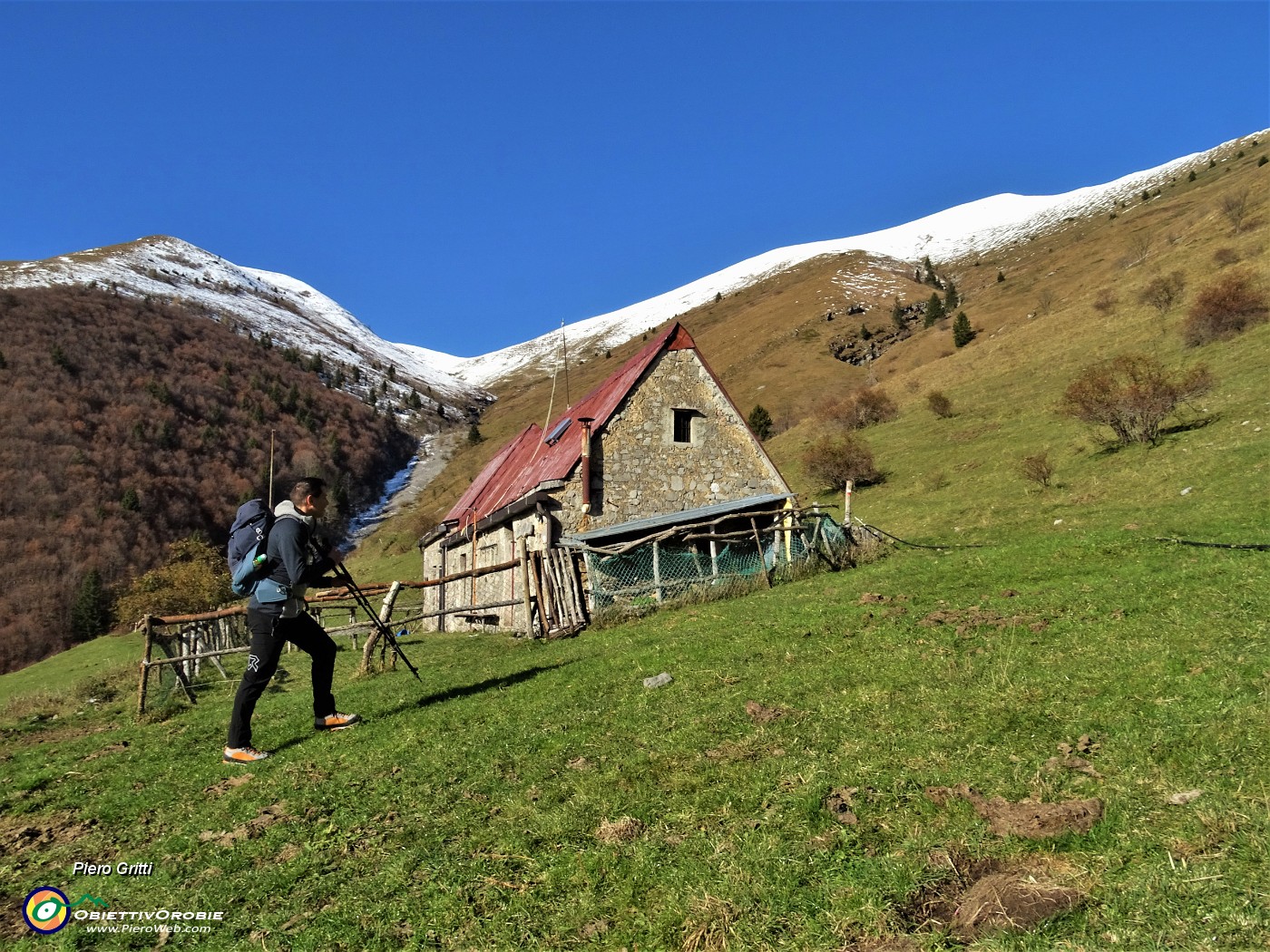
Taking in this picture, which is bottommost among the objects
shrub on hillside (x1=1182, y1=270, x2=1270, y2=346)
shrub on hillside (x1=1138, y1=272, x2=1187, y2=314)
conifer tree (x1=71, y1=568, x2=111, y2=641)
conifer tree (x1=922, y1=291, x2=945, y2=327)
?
conifer tree (x1=71, y1=568, x2=111, y2=641)

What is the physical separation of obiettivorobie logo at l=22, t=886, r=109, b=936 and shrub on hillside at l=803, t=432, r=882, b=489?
3014cm

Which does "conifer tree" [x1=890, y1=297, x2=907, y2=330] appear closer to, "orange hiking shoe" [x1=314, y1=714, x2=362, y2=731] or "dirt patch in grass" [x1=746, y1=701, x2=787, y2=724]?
"dirt patch in grass" [x1=746, y1=701, x2=787, y2=724]

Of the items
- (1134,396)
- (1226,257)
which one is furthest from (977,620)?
(1226,257)

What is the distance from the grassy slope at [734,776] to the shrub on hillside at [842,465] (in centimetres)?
1786

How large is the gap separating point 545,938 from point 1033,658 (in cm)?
611

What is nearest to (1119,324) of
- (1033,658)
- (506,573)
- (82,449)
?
(506,573)

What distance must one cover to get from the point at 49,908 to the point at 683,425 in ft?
56.3

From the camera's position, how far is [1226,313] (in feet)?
101

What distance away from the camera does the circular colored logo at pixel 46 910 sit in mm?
4766

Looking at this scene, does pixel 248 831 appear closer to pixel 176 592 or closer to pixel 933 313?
pixel 176 592

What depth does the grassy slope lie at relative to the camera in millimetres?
3955

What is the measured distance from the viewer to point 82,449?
244 ft

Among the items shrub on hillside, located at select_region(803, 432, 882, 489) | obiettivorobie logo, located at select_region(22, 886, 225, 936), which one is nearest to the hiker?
obiettivorobie logo, located at select_region(22, 886, 225, 936)

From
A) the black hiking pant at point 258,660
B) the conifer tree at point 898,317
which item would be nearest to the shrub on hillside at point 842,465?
the black hiking pant at point 258,660
